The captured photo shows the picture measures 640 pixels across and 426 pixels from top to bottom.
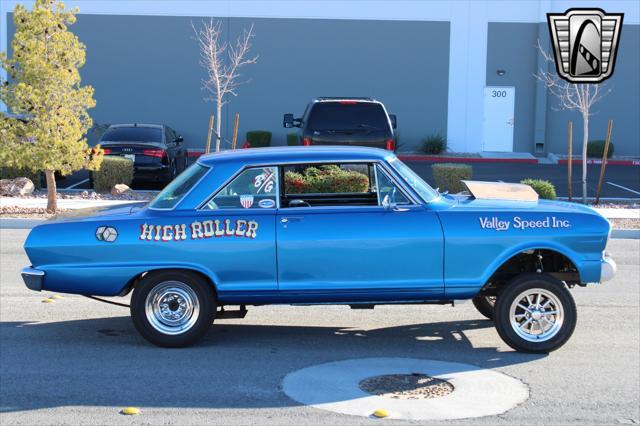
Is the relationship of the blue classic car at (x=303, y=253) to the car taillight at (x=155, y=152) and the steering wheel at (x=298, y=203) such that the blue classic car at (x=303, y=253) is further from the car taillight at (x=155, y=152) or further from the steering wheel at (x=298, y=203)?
the car taillight at (x=155, y=152)

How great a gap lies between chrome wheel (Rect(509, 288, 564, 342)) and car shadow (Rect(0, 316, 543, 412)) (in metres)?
0.21

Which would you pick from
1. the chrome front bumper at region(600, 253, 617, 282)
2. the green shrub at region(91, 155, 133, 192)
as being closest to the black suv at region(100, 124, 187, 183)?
the green shrub at region(91, 155, 133, 192)

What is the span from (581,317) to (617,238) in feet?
26.6

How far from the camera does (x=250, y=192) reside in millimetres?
8641

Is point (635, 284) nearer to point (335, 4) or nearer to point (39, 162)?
point (39, 162)

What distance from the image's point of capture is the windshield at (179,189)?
8.68 metres

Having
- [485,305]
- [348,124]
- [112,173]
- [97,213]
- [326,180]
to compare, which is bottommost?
[485,305]

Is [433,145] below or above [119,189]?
above

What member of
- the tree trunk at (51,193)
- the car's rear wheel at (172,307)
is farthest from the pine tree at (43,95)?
the car's rear wheel at (172,307)

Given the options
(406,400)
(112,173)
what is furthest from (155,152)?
(406,400)

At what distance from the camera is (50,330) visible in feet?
30.7

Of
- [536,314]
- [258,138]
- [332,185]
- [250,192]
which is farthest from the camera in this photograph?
[258,138]

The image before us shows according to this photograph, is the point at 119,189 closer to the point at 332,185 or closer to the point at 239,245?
the point at 332,185

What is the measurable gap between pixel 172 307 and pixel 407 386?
2.22 meters
